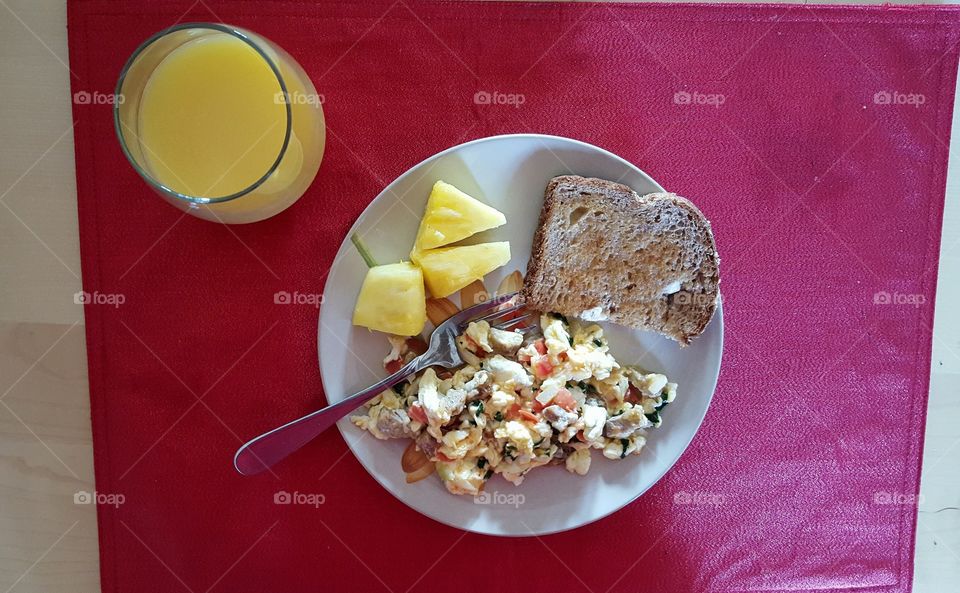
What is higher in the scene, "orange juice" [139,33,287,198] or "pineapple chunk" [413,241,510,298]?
"orange juice" [139,33,287,198]

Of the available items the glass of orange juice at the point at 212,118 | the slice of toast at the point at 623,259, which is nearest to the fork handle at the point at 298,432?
→ the slice of toast at the point at 623,259

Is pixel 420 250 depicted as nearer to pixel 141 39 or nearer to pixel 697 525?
pixel 141 39

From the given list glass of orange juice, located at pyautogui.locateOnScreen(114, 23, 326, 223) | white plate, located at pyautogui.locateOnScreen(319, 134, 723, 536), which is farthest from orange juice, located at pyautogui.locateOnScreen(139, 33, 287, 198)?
white plate, located at pyautogui.locateOnScreen(319, 134, 723, 536)

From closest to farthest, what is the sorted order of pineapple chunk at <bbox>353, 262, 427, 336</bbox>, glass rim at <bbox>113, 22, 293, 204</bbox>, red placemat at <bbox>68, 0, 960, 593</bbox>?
1. glass rim at <bbox>113, 22, 293, 204</bbox>
2. pineapple chunk at <bbox>353, 262, 427, 336</bbox>
3. red placemat at <bbox>68, 0, 960, 593</bbox>

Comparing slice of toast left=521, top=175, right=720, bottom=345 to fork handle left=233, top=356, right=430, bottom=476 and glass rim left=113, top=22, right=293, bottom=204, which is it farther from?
glass rim left=113, top=22, right=293, bottom=204

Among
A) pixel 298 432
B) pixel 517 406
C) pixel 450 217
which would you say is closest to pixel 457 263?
pixel 450 217

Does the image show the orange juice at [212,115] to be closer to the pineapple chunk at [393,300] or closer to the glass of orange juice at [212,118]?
the glass of orange juice at [212,118]
